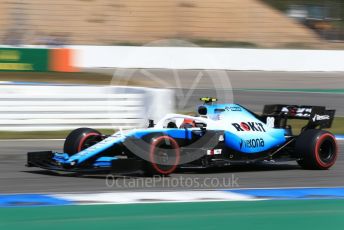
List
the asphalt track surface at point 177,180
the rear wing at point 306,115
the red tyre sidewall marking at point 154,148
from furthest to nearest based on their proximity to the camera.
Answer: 1. the rear wing at point 306,115
2. the red tyre sidewall marking at point 154,148
3. the asphalt track surface at point 177,180

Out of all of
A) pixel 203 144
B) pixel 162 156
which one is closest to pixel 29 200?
pixel 162 156

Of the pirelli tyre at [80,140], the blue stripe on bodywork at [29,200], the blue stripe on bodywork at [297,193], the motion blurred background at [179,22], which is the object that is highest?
the motion blurred background at [179,22]

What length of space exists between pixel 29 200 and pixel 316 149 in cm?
381

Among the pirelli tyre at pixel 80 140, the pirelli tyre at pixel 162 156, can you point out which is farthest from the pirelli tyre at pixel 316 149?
the pirelli tyre at pixel 80 140

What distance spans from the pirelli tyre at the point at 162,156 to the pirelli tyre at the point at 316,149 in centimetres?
181

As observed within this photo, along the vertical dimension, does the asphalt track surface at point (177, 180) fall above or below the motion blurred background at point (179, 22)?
below

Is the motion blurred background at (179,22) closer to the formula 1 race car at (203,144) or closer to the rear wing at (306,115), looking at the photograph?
the rear wing at (306,115)

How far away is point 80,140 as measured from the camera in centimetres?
862

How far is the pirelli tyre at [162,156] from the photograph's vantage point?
310 inches

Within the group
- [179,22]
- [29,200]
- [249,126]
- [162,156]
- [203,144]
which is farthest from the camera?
[179,22]

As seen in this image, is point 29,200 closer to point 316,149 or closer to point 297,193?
point 297,193

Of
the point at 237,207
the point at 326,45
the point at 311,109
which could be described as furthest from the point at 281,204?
the point at 326,45

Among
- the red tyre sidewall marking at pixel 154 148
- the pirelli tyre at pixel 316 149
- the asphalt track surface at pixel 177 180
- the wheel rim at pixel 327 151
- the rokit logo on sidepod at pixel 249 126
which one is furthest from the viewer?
the wheel rim at pixel 327 151

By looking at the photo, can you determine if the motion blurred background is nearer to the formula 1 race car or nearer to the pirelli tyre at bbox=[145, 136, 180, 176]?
the formula 1 race car
